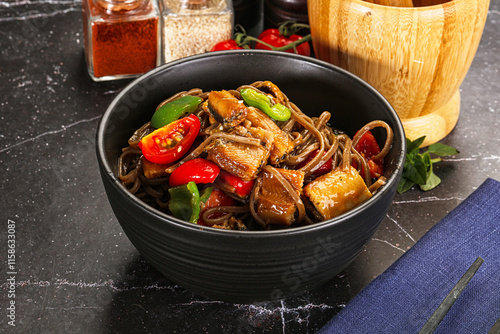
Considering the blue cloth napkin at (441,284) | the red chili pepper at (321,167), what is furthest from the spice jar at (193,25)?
the blue cloth napkin at (441,284)

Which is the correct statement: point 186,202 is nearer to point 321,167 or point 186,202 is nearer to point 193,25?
point 321,167

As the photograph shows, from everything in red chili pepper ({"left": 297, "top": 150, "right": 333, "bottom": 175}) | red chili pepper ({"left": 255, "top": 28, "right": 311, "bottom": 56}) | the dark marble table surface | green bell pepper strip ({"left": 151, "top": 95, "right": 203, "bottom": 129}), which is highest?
green bell pepper strip ({"left": 151, "top": 95, "right": 203, "bottom": 129})

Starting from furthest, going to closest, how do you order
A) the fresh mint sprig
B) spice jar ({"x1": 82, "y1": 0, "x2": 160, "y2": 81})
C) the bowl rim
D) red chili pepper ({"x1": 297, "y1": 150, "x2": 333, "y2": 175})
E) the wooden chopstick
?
1. spice jar ({"x1": 82, "y1": 0, "x2": 160, "y2": 81})
2. the fresh mint sprig
3. red chili pepper ({"x1": 297, "y1": 150, "x2": 333, "y2": 175})
4. the wooden chopstick
5. the bowl rim

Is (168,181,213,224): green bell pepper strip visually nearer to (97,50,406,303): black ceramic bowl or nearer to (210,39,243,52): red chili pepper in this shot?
(97,50,406,303): black ceramic bowl

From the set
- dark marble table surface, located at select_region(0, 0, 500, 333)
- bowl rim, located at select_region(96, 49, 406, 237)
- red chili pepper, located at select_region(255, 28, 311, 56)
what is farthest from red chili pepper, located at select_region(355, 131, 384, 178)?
red chili pepper, located at select_region(255, 28, 311, 56)

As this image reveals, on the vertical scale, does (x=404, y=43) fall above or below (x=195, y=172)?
above

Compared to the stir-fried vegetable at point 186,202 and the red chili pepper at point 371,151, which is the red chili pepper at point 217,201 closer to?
the stir-fried vegetable at point 186,202

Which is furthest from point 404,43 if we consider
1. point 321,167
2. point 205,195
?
point 205,195
